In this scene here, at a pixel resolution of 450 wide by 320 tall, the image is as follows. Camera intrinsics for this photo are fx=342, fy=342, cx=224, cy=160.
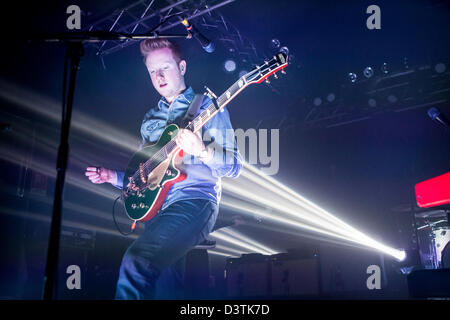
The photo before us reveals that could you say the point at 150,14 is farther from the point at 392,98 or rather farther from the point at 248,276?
the point at 392,98

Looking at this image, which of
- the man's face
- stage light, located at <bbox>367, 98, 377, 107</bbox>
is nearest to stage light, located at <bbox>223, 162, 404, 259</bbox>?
stage light, located at <bbox>367, 98, 377, 107</bbox>

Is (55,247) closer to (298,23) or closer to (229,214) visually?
(229,214)

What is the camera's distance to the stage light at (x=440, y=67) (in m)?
4.74

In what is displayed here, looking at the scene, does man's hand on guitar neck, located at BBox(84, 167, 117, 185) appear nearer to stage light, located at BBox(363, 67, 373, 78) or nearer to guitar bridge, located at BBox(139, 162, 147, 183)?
guitar bridge, located at BBox(139, 162, 147, 183)

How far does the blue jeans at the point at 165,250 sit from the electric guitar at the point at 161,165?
0.14 m

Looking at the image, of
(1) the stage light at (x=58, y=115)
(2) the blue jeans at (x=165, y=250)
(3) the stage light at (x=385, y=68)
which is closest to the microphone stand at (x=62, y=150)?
(2) the blue jeans at (x=165, y=250)

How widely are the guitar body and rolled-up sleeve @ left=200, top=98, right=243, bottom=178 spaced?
0.27 m

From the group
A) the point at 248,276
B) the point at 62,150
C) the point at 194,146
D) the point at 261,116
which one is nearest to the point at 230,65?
the point at 261,116

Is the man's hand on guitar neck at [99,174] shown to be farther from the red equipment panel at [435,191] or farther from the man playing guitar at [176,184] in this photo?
the red equipment panel at [435,191]

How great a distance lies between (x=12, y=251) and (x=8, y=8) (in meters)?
2.94

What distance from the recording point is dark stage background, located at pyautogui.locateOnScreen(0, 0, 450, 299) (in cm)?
416

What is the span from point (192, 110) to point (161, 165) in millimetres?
572

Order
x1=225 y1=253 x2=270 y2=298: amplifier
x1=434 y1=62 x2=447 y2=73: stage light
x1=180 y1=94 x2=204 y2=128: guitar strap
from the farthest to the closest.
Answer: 1. x1=434 y1=62 x2=447 y2=73: stage light
2. x1=225 y1=253 x2=270 y2=298: amplifier
3. x1=180 y1=94 x2=204 y2=128: guitar strap
